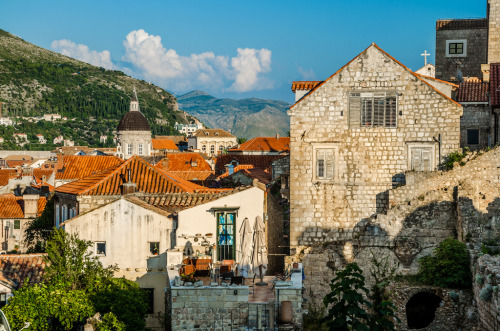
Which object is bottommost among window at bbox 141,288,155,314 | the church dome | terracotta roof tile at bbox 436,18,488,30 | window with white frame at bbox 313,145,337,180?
window at bbox 141,288,155,314


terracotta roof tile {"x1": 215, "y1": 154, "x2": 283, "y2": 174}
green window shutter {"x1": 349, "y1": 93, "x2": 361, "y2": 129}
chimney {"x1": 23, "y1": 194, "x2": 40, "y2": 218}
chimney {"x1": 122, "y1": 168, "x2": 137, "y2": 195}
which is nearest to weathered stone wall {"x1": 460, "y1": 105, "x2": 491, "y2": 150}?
green window shutter {"x1": 349, "y1": 93, "x2": 361, "y2": 129}

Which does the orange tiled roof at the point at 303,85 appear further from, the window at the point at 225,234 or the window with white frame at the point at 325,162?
the window at the point at 225,234

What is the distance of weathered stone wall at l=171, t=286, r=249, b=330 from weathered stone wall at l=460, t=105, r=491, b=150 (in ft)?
60.0

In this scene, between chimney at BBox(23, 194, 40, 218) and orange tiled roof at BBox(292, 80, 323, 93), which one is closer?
orange tiled roof at BBox(292, 80, 323, 93)

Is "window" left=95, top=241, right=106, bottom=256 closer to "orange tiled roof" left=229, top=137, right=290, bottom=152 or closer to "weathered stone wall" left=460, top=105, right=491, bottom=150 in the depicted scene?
"weathered stone wall" left=460, top=105, right=491, bottom=150

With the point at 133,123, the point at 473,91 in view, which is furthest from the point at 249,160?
the point at 133,123

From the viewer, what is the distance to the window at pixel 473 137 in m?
32.4

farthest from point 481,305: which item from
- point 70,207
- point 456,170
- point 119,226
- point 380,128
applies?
point 70,207

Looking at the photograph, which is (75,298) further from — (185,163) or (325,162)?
(185,163)

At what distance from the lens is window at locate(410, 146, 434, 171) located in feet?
89.2

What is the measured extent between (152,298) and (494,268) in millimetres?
10947

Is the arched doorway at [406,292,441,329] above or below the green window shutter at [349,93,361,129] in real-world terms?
below

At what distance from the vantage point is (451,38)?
42.7 metres

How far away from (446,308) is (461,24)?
23849 millimetres
